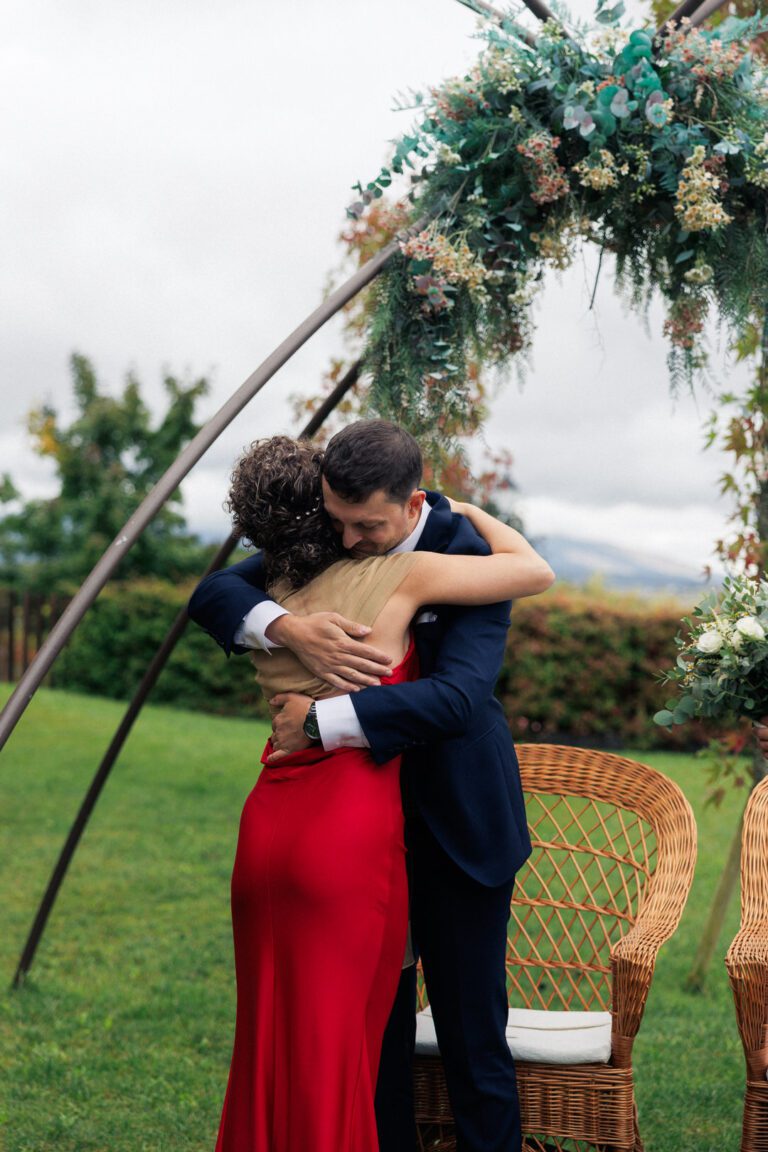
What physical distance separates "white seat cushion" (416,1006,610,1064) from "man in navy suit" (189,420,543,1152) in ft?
0.33

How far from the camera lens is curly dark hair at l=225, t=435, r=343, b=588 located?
228cm

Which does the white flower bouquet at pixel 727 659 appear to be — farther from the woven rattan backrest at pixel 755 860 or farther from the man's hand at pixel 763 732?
the woven rattan backrest at pixel 755 860

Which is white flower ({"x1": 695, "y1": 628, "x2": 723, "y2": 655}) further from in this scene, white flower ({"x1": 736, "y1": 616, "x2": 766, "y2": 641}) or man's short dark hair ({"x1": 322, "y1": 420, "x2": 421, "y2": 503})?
man's short dark hair ({"x1": 322, "y1": 420, "x2": 421, "y2": 503})

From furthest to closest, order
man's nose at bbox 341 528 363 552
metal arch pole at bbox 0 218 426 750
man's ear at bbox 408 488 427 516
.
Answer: metal arch pole at bbox 0 218 426 750, man's ear at bbox 408 488 427 516, man's nose at bbox 341 528 363 552

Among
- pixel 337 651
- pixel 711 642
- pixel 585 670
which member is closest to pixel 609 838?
pixel 711 642

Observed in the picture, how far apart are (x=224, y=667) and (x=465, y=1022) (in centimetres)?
952

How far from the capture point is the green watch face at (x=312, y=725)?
2.24 metres

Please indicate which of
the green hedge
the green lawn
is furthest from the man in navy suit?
the green hedge

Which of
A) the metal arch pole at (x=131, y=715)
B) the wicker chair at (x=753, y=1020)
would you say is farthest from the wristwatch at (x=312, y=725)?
the metal arch pole at (x=131, y=715)

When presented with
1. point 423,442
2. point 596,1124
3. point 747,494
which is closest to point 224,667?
point 747,494

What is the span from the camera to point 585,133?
3000 millimetres

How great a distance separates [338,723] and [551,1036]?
0.96 meters

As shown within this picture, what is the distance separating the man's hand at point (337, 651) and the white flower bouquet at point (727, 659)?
0.82m

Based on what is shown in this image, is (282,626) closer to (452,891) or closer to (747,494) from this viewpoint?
(452,891)
